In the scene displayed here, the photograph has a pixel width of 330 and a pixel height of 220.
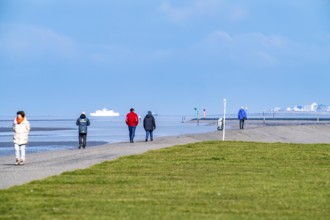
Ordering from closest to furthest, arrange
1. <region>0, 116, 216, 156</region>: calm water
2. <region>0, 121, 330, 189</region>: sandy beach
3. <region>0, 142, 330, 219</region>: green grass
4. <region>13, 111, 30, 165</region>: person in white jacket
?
1. <region>0, 142, 330, 219</region>: green grass
2. <region>0, 121, 330, 189</region>: sandy beach
3. <region>13, 111, 30, 165</region>: person in white jacket
4. <region>0, 116, 216, 156</region>: calm water

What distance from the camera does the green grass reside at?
13.9 meters

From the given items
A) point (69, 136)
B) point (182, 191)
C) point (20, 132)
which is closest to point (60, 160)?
point (20, 132)

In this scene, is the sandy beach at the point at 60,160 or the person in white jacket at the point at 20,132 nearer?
the sandy beach at the point at 60,160

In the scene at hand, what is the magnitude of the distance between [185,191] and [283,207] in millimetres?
3047

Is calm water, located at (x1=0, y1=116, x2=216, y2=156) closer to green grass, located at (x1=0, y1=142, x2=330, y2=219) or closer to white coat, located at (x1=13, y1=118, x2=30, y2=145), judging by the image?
white coat, located at (x1=13, y1=118, x2=30, y2=145)

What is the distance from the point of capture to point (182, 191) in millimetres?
17047

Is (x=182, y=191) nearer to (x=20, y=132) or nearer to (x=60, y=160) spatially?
(x=20, y=132)

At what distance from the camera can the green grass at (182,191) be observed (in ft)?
45.4

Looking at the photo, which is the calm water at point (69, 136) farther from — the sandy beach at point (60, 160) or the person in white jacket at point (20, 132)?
the person in white jacket at point (20, 132)

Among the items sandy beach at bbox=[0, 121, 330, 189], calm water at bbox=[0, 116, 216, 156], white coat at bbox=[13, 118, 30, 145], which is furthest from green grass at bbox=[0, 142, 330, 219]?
calm water at bbox=[0, 116, 216, 156]

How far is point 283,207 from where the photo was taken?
574 inches

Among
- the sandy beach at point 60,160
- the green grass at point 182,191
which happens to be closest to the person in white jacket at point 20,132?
the sandy beach at point 60,160

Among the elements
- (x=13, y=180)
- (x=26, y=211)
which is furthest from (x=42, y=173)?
(x=26, y=211)

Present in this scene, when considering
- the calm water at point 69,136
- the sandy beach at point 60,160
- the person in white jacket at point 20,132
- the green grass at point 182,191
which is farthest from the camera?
the calm water at point 69,136
